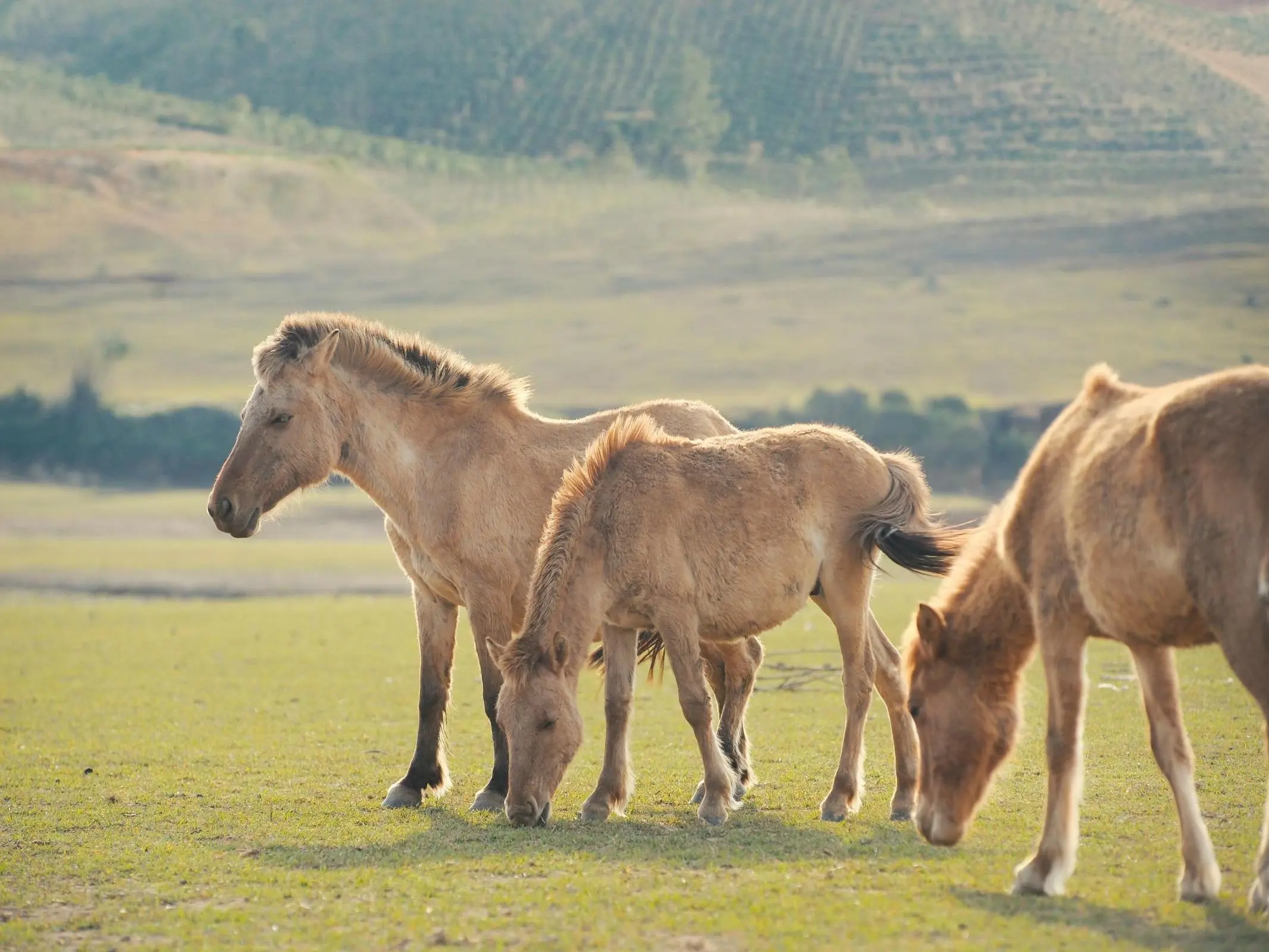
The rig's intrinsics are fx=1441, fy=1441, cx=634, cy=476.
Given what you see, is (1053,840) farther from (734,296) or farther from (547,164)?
(547,164)

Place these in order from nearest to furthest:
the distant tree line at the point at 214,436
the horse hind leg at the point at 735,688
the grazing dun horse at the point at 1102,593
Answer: the grazing dun horse at the point at 1102,593 → the horse hind leg at the point at 735,688 → the distant tree line at the point at 214,436

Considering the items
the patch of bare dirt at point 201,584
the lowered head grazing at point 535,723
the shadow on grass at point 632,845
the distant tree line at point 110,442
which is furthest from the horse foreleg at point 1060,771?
the distant tree line at point 110,442

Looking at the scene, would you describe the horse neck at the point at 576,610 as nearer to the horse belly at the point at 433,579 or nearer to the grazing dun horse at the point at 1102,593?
the horse belly at the point at 433,579

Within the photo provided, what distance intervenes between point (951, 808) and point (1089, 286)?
3467 inches

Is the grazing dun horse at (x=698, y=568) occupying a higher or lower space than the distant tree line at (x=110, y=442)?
higher

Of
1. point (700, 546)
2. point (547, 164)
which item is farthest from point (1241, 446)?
point (547, 164)

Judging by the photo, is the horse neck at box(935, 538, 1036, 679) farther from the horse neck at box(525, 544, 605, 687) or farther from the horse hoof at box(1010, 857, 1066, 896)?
the horse neck at box(525, 544, 605, 687)

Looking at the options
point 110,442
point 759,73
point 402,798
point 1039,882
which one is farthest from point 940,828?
point 759,73

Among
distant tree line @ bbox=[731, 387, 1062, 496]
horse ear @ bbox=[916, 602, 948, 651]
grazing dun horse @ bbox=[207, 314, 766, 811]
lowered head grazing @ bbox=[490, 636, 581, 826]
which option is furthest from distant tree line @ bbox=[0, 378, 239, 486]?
horse ear @ bbox=[916, 602, 948, 651]

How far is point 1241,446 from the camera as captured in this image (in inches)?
221

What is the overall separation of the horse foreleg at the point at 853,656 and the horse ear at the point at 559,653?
175 cm

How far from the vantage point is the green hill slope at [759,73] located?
85062mm

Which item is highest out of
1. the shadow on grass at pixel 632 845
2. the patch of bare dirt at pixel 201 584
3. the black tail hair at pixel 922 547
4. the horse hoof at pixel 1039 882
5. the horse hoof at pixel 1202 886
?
the black tail hair at pixel 922 547

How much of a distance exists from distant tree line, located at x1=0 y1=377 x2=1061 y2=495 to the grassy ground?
140 feet
